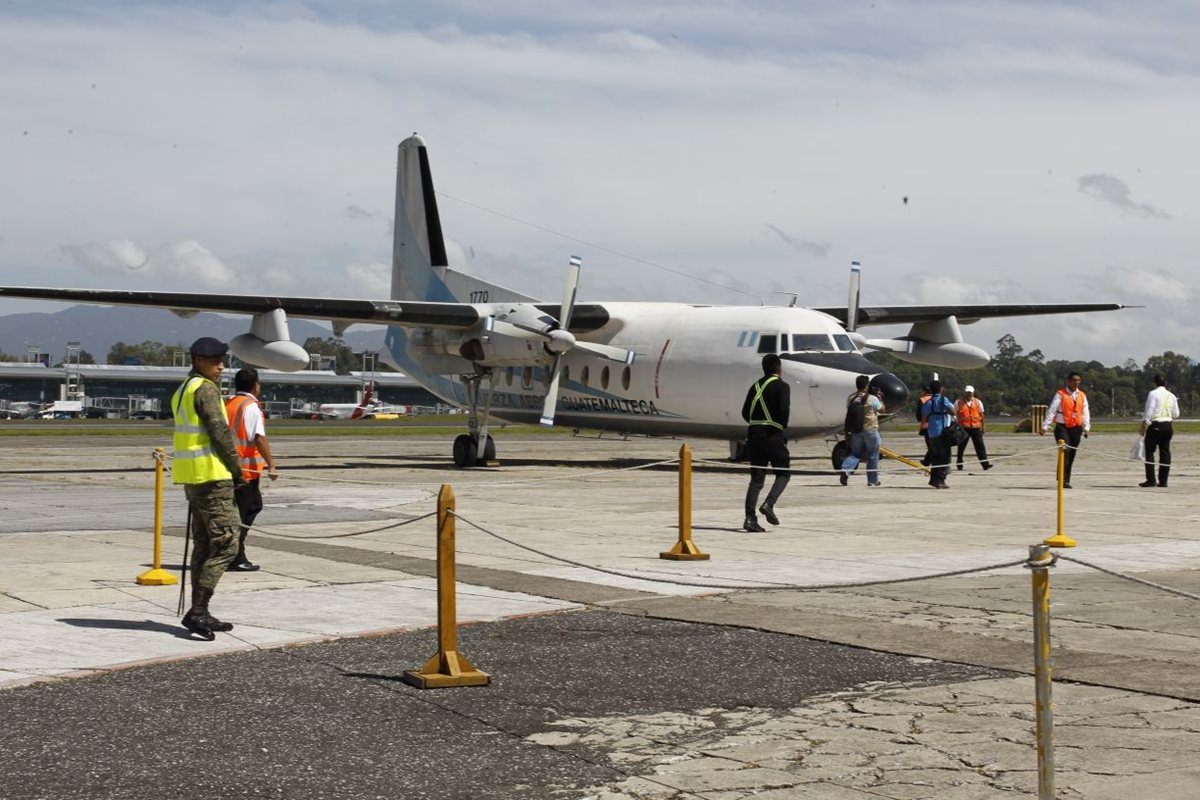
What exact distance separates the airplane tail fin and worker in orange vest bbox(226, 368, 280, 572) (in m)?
22.8

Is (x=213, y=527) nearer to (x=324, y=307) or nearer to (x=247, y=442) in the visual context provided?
(x=247, y=442)

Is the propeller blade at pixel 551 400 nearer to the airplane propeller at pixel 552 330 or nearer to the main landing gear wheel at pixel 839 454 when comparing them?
the airplane propeller at pixel 552 330

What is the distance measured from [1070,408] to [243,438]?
1435 cm

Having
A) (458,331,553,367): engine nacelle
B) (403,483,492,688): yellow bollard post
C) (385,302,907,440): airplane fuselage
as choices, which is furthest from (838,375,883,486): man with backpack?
(403,483,492,688): yellow bollard post

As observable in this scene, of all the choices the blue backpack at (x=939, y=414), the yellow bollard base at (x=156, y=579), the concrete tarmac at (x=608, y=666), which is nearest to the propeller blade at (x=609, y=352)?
the blue backpack at (x=939, y=414)

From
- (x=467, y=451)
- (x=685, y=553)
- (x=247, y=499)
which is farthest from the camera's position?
(x=467, y=451)

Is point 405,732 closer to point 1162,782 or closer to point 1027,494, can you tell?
point 1162,782

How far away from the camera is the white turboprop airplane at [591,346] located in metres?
26.4

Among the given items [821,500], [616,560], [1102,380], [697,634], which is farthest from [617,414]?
[1102,380]

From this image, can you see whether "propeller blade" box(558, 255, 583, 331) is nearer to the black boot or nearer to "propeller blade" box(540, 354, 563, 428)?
"propeller blade" box(540, 354, 563, 428)

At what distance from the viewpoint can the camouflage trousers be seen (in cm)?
922

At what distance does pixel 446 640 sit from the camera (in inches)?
301

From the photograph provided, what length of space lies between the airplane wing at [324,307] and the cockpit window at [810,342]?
19.4 feet

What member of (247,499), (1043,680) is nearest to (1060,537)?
(247,499)
